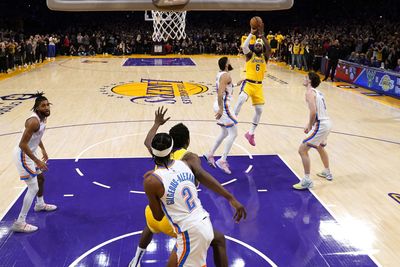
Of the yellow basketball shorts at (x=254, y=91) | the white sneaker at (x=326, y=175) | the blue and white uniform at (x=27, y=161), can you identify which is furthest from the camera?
the yellow basketball shorts at (x=254, y=91)

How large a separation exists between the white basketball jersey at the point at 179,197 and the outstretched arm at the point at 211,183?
14 centimetres

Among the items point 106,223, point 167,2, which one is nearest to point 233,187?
point 106,223

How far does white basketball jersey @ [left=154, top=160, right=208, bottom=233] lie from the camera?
303 centimetres

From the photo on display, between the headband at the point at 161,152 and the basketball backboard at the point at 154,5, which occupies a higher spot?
the basketball backboard at the point at 154,5

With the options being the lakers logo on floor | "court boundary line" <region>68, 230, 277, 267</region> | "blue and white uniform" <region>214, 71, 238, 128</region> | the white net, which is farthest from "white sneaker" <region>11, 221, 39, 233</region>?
the white net

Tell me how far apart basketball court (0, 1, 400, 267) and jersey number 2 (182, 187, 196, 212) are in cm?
A: 125

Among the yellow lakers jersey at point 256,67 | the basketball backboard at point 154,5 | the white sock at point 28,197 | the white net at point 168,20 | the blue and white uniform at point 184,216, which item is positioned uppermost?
the basketball backboard at point 154,5

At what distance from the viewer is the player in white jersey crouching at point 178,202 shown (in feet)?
9.93

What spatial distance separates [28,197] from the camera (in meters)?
4.55

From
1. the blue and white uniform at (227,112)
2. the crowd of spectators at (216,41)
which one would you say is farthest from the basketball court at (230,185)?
the crowd of spectators at (216,41)

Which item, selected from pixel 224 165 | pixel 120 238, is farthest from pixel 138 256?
pixel 224 165

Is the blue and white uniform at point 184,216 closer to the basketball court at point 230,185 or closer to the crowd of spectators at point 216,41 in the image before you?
the basketball court at point 230,185

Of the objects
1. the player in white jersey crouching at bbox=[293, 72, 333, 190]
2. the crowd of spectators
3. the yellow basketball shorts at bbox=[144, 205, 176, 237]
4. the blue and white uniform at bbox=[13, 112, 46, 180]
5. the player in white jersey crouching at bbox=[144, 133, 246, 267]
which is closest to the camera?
the player in white jersey crouching at bbox=[144, 133, 246, 267]

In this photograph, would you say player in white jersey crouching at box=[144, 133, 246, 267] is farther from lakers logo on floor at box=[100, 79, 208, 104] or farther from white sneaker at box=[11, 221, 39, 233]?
lakers logo on floor at box=[100, 79, 208, 104]
